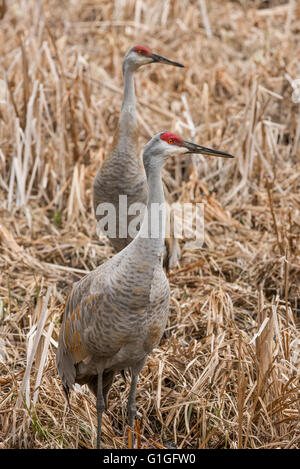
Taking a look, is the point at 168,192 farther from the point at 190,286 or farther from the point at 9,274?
the point at 9,274

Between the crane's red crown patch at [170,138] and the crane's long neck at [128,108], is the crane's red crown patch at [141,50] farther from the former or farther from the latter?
the crane's red crown patch at [170,138]

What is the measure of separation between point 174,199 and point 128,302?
2.85 m

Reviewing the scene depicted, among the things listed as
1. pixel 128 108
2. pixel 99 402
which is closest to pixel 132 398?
pixel 99 402

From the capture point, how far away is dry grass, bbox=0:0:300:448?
3.06 metres

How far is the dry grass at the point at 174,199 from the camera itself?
3.06 meters

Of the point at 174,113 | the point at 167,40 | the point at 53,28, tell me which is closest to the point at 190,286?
the point at 174,113

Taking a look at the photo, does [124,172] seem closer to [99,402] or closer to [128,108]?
[128,108]

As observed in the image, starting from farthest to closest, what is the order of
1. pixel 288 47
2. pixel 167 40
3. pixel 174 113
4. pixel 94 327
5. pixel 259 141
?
pixel 167 40 < pixel 288 47 < pixel 174 113 < pixel 259 141 < pixel 94 327

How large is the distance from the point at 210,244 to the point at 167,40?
11.6ft

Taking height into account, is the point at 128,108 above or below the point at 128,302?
above

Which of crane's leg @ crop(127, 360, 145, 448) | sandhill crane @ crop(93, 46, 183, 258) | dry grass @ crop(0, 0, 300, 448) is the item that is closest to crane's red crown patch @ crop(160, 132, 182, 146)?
dry grass @ crop(0, 0, 300, 448)

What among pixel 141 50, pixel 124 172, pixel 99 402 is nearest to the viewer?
pixel 99 402

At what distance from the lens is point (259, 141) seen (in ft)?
17.9

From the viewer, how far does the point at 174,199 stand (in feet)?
17.7
